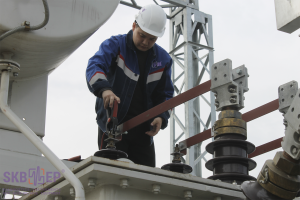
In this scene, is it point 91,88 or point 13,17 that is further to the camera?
point 91,88

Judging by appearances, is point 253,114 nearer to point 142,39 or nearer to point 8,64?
point 142,39

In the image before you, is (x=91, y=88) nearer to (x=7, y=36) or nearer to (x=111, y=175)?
(x=7, y=36)

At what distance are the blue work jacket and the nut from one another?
5.19 feet

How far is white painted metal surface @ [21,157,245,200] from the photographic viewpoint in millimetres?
2301

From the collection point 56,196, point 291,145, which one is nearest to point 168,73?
point 56,196

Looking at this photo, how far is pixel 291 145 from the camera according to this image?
6.99 feet

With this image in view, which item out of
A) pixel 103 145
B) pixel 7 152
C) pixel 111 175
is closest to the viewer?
pixel 111 175

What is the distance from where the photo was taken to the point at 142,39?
3.81 metres

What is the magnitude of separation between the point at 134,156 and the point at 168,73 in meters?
0.76

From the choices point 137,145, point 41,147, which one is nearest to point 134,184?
point 41,147

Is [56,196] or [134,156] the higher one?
[134,156]

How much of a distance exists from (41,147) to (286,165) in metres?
1.35

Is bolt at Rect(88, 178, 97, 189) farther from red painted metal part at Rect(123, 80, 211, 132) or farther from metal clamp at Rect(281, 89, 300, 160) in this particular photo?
red painted metal part at Rect(123, 80, 211, 132)

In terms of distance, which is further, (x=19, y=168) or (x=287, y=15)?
(x=19, y=168)
